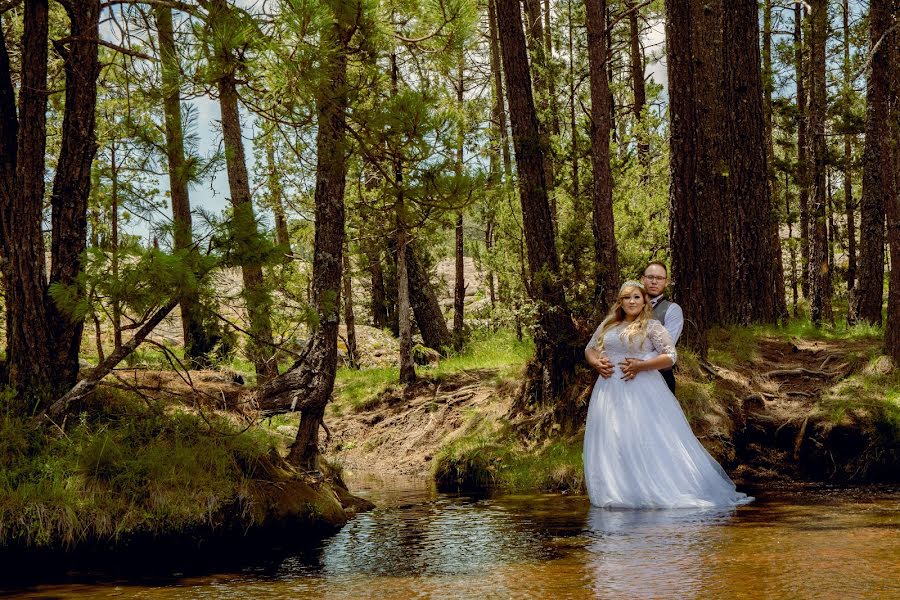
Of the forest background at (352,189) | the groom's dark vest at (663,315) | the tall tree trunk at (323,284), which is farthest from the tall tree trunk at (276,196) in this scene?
the groom's dark vest at (663,315)

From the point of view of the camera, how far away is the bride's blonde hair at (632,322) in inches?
311

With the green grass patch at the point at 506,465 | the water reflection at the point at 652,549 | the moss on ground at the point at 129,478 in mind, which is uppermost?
the moss on ground at the point at 129,478

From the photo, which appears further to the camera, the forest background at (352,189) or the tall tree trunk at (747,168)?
the tall tree trunk at (747,168)

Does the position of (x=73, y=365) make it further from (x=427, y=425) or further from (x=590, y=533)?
(x=427, y=425)

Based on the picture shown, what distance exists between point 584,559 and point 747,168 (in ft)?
40.4

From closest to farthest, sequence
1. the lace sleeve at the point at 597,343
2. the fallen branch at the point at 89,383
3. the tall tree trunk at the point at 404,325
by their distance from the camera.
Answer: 1. the fallen branch at the point at 89,383
2. the lace sleeve at the point at 597,343
3. the tall tree trunk at the point at 404,325

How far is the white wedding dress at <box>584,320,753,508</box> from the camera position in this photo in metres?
7.67

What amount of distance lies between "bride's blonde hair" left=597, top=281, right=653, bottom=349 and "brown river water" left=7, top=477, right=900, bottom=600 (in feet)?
5.14

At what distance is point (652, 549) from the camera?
5.77m

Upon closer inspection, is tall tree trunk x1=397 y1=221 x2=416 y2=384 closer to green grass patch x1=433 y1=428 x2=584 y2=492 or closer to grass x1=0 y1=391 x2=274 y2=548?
green grass patch x1=433 y1=428 x2=584 y2=492

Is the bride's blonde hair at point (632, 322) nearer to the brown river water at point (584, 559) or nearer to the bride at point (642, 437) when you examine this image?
the bride at point (642, 437)

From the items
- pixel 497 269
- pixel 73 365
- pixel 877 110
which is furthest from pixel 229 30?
pixel 497 269

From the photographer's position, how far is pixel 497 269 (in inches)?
614

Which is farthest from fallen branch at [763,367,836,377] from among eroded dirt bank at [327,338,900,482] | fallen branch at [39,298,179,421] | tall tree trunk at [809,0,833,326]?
fallen branch at [39,298,179,421]
